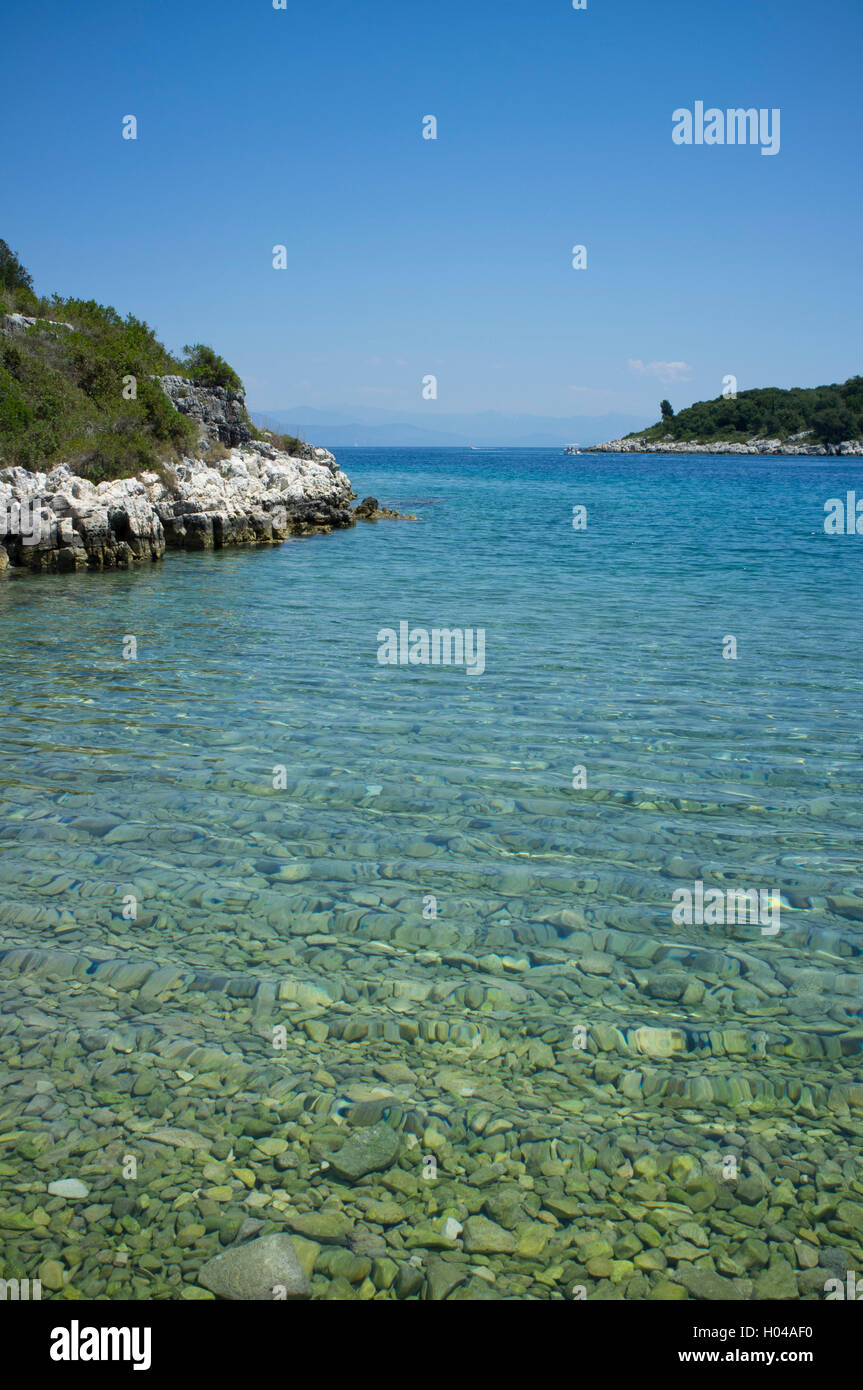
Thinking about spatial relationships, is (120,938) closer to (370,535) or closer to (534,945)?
(534,945)

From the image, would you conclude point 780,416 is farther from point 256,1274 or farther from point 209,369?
point 256,1274

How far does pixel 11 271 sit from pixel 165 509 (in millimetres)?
25133

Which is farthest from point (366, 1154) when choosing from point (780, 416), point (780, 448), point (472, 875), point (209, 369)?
point (780, 416)

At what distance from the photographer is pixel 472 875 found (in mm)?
7312

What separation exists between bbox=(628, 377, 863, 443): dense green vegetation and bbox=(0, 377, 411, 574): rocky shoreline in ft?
428

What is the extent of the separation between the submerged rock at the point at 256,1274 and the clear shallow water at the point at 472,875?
0.13m

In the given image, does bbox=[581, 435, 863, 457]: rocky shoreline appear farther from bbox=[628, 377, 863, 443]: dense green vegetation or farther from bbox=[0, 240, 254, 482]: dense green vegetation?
bbox=[0, 240, 254, 482]: dense green vegetation

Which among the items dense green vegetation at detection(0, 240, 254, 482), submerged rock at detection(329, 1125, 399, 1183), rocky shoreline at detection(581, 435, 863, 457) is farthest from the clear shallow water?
rocky shoreline at detection(581, 435, 863, 457)

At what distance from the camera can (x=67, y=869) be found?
7324 millimetres

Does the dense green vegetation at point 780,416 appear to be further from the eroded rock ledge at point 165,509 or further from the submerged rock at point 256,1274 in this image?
the submerged rock at point 256,1274

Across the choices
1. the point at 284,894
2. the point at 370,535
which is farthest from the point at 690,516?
the point at 284,894

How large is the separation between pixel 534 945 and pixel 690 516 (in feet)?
152

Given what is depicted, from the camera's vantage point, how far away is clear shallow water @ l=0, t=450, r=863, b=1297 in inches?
193

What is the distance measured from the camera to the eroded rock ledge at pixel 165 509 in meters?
24.9
